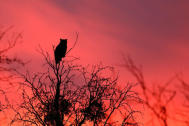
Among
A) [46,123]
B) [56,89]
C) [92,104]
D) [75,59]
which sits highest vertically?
[75,59]

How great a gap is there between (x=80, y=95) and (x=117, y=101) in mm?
1571

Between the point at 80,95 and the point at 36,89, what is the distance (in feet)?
6.19

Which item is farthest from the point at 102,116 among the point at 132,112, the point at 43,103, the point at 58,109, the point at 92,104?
the point at 43,103

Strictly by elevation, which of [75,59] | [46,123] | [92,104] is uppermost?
[75,59]

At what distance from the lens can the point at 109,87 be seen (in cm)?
872

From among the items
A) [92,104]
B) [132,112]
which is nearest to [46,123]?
[92,104]

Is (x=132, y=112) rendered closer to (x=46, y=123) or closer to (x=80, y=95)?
(x=80, y=95)

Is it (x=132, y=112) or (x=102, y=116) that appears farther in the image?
(x=102, y=116)

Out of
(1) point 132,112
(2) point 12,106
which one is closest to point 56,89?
(2) point 12,106

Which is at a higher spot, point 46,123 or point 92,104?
point 92,104

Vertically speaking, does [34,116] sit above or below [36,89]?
below

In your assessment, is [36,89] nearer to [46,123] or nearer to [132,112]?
[46,123]

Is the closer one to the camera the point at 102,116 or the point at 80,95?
the point at 80,95

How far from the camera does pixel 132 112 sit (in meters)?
8.50
